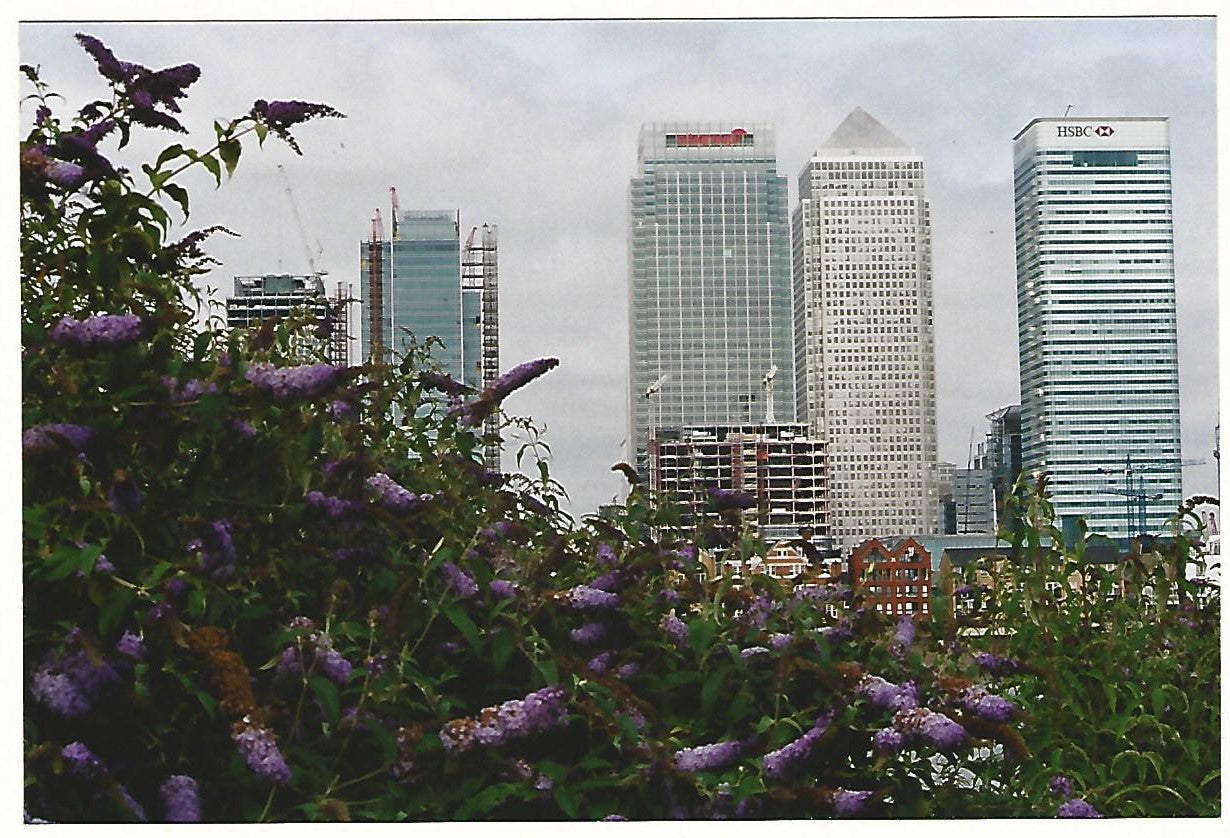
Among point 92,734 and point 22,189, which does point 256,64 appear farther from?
point 92,734

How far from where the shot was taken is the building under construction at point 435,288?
2.56m

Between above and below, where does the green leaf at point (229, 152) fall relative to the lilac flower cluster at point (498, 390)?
Result: above

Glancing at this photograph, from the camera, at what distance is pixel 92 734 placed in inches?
75.3

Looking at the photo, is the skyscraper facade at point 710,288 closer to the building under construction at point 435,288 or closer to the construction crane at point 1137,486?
the building under construction at point 435,288

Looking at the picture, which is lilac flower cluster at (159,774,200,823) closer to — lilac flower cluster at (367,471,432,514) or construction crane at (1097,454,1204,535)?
lilac flower cluster at (367,471,432,514)

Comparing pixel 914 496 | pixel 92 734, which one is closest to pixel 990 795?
pixel 914 496

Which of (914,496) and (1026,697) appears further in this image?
(914,496)

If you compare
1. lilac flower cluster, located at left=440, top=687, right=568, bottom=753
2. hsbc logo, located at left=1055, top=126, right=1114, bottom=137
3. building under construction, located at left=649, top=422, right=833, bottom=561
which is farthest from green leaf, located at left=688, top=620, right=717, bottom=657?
hsbc logo, located at left=1055, top=126, right=1114, bottom=137

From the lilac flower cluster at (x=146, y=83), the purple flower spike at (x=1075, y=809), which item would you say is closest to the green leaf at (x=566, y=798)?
the purple flower spike at (x=1075, y=809)

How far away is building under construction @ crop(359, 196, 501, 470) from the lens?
2564mm

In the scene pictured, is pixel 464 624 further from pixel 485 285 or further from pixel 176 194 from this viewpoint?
pixel 485 285

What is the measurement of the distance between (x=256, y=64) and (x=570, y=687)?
1.36 meters

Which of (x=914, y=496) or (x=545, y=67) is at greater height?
(x=545, y=67)

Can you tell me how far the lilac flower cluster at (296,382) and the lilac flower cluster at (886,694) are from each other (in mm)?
941
